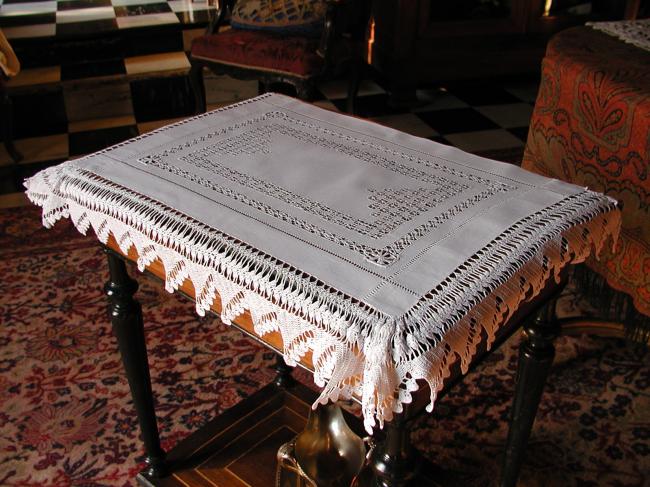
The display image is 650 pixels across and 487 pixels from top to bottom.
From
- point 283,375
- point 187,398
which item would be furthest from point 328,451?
point 187,398

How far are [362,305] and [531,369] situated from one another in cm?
39

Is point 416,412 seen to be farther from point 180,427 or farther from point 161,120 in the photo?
point 161,120

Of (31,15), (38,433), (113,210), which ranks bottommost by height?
(38,433)

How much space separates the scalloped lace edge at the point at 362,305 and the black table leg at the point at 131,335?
0.10m

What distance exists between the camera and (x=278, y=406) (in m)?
1.34

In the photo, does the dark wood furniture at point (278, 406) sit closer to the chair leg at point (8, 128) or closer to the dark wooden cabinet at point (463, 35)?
the chair leg at point (8, 128)

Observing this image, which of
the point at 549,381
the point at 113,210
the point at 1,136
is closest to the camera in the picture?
the point at 113,210

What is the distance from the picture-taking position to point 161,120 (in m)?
2.95

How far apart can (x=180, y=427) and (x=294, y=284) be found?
0.77 metres

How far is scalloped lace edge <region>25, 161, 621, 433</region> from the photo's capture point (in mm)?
640

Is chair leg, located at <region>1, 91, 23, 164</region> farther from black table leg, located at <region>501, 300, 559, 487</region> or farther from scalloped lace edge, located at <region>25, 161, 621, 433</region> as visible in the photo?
black table leg, located at <region>501, 300, 559, 487</region>

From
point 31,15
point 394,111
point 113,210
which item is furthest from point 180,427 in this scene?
point 31,15

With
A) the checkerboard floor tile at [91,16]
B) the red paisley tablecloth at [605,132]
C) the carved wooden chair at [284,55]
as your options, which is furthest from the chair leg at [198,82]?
the red paisley tablecloth at [605,132]

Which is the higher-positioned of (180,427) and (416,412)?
(416,412)
